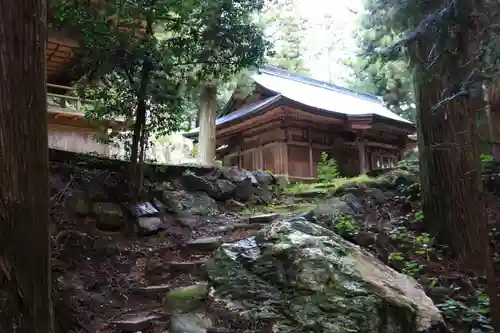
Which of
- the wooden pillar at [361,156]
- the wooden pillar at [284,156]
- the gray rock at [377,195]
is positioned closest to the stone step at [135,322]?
the gray rock at [377,195]

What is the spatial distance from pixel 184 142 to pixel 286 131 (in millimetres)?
8120

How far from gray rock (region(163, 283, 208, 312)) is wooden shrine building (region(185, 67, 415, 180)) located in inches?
327

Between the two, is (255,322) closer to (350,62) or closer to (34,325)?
(34,325)

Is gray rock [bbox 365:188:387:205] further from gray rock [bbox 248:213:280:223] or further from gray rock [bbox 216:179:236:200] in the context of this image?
gray rock [bbox 216:179:236:200]

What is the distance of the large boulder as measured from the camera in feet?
11.5

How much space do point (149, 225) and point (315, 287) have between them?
114 inches

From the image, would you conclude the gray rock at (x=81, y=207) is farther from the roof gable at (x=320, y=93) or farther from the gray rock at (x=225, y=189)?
the roof gable at (x=320, y=93)

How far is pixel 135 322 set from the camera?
3.52 m

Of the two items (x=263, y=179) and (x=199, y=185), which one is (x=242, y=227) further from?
(x=263, y=179)

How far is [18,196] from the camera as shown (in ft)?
7.43

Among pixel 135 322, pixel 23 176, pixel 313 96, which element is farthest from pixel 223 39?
pixel 313 96

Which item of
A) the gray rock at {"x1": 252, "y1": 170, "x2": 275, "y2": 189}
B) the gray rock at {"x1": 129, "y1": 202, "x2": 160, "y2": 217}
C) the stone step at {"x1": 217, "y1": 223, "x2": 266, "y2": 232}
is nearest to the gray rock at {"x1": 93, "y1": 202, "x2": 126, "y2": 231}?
the gray rock at {"x1": 129, "y1": 202, "x2": 160, "y2": 217}

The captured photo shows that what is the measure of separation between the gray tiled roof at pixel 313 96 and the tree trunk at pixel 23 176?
987 centimetres

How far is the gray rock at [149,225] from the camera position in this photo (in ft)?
18.7
